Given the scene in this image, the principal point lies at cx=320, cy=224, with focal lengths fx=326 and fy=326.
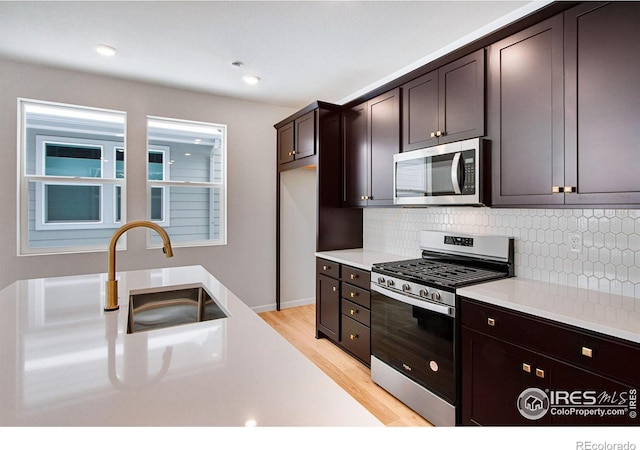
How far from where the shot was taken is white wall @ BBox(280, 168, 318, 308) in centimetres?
449

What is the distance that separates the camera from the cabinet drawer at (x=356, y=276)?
109 inches

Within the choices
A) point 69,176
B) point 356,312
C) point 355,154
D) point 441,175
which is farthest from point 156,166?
point 441,175

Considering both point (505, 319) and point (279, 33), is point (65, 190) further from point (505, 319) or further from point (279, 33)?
point (505, 319)

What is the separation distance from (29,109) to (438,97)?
385 centimetres

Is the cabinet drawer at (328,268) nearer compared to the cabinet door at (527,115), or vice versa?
the cabinet door at (527,115)

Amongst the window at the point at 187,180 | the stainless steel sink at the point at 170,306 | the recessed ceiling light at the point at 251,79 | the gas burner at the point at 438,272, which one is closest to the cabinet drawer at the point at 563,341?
the gas burner at the point at 438,272

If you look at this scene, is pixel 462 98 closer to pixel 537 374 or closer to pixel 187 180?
pixel 537 374

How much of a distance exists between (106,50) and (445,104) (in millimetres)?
2847

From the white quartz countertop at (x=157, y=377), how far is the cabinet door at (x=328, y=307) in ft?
6.26

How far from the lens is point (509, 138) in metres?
2.03

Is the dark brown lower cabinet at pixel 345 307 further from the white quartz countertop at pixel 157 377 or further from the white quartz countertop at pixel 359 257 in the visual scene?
the white quartz countertop at pixel 157 377

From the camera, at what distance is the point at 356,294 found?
2.91 meters

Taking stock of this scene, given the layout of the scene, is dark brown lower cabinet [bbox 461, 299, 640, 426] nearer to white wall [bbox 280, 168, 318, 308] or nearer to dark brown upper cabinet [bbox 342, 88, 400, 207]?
dark brown upper cabinet [bbox 342, 88, 400, 207]
